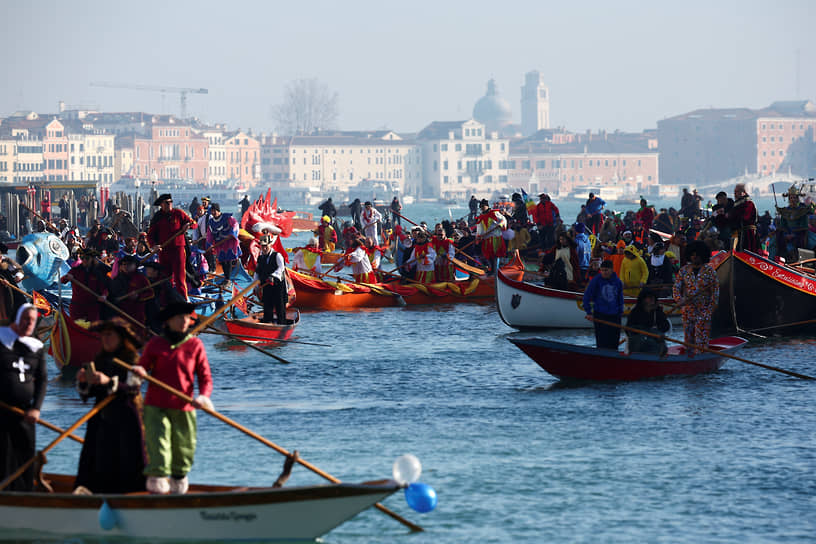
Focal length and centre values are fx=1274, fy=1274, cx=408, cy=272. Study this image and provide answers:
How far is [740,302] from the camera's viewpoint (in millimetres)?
21609

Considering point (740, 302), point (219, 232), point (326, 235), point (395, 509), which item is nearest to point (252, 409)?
point (395, 509)

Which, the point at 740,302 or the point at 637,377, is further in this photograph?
the point at 740,302

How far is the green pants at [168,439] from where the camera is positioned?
9.08m

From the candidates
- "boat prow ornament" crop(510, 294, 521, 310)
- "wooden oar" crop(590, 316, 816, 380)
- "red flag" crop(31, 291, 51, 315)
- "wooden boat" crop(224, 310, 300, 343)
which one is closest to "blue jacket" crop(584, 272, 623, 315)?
"wooden oar" crop(590, 316, 816, 380)

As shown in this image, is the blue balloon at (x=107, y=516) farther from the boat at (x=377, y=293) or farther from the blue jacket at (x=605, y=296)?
the boat at (x=377, y=293)

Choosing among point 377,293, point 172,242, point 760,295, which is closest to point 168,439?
point 172,242

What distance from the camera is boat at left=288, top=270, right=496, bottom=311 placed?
2820cm

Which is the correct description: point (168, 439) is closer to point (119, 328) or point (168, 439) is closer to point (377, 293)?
point (119, 328)

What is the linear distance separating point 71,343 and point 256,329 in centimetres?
389

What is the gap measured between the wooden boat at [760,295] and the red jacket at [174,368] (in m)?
13.5

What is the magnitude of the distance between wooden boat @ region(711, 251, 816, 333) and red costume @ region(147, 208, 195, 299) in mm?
8674

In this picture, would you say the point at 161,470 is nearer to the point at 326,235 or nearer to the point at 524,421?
the point at 524,421

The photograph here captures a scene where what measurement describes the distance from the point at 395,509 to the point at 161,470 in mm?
2742

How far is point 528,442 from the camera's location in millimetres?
13914
